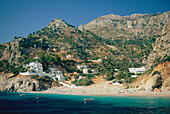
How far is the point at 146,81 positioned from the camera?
2088 inches

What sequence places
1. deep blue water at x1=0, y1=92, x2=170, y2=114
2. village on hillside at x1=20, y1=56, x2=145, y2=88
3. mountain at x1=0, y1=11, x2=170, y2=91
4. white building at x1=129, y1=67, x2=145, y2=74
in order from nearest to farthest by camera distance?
deep blue water at x1=0, y1=92, x2=170, y2=114 → mountain at x1=0, y1=11, x2=170, y2=91 → village on hillside at x1=20, y1=56, x2=145, y2=88 → white building at x1=129, y1=67, x2=145, y2=74

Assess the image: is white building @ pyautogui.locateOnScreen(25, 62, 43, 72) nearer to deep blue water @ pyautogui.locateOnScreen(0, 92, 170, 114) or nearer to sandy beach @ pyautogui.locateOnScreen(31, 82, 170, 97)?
sandy beach @ pyautogui.locateOnScreen(31, 82, 170, 97)

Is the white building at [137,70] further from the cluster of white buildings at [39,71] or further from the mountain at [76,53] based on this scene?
the cluster of white buildings at [39,71]

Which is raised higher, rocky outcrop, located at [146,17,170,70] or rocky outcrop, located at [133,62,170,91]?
rocky outcrop, located at [146,17,170,70]

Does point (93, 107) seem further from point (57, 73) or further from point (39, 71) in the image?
point (57, 73)

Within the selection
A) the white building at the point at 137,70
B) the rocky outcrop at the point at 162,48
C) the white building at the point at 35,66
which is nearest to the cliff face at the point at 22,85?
the white building at the point at 35,66

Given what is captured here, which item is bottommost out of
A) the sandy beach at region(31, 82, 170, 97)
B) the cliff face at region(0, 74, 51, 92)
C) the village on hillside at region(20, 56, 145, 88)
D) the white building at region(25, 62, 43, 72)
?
the sandy beach at region(31, 82, 170, 97)

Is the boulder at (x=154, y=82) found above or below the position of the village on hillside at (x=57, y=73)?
below

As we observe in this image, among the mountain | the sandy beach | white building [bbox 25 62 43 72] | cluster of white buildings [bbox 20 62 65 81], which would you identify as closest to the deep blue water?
the sandy beach

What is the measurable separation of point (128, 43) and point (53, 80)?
116 m

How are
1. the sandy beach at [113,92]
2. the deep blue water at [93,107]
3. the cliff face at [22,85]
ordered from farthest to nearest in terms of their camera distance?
1. the cliff face at [22,85]
2. the sandy beach at [113,92]
3. the deep blue water at [93,107]

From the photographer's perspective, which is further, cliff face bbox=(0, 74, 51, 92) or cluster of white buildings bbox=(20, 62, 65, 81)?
cluster of white buildings bbox=(20, 62, 65, 81)

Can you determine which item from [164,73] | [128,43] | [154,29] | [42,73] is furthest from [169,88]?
[154,29]

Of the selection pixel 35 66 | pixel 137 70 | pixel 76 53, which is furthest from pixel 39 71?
pixel 137 70
